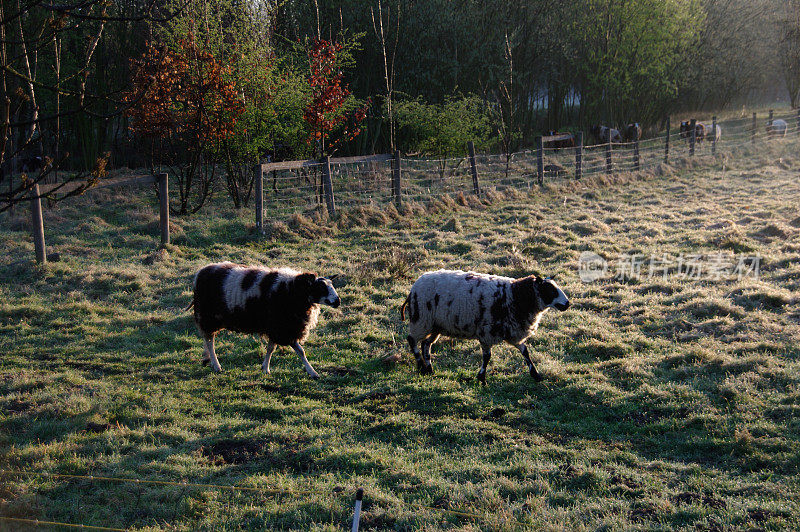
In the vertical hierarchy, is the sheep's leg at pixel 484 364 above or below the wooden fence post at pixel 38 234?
below

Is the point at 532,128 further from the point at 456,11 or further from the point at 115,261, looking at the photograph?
the point at 115,261

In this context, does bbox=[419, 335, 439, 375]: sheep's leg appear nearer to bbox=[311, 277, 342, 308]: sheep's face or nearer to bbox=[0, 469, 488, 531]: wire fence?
bbox=[311, 277, 342, 308]: sheep's face

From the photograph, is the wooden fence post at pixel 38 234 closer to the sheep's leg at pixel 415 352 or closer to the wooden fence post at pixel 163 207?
the wooden fence post at pixel 163 207

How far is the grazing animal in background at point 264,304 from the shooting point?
26.2ft

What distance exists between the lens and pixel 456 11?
28.7 metres

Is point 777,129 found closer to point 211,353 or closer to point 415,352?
point 415,352

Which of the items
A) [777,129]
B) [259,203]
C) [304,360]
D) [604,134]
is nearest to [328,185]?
[259,203]

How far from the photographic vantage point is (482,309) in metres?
7.81

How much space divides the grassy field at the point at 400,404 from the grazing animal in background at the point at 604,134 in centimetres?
2126

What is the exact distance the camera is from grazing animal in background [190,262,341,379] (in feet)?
26.2

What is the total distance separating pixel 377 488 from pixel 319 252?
8805 mm

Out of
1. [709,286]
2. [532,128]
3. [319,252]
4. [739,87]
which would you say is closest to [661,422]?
[709,286]

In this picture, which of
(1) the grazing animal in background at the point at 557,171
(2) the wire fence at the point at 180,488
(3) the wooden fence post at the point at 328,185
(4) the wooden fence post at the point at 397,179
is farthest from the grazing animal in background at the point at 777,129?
(2) the wire fence at the point at 180,488

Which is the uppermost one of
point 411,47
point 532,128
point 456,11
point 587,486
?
point 456,11
